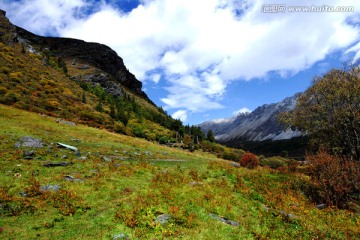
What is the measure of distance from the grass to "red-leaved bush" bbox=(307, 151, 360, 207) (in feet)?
4.08

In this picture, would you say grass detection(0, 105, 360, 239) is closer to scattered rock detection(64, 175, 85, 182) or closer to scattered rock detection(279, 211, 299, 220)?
scattered rock detection(279, 211, 299, 220)

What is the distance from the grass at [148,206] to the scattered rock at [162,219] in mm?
159

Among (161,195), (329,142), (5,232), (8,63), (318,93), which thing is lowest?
(5,232)

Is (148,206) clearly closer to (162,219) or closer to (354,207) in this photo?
(162,219)

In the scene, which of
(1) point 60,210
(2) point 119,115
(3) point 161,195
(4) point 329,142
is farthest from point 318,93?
(2) point 119,115

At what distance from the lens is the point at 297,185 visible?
19031mm

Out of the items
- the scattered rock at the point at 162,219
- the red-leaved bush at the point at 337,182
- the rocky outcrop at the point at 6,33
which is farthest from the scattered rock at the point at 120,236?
the rocky outcrop at the point at 6,33

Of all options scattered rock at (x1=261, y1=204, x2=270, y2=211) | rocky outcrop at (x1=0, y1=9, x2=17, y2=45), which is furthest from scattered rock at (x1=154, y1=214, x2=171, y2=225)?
rocky outcrop at (x1=0, y1=9, x2=17, y2=45)

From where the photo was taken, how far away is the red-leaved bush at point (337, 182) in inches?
630

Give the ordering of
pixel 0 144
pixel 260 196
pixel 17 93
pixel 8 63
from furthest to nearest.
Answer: pixel 8 63 < pixel 17 93 < pixel 0 144 < pixel 260 196

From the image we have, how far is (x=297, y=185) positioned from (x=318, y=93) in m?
13.8

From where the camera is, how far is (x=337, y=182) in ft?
53.5

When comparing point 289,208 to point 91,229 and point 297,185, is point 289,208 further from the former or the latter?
point 91,229

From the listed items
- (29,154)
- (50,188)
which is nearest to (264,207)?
(50,188)
